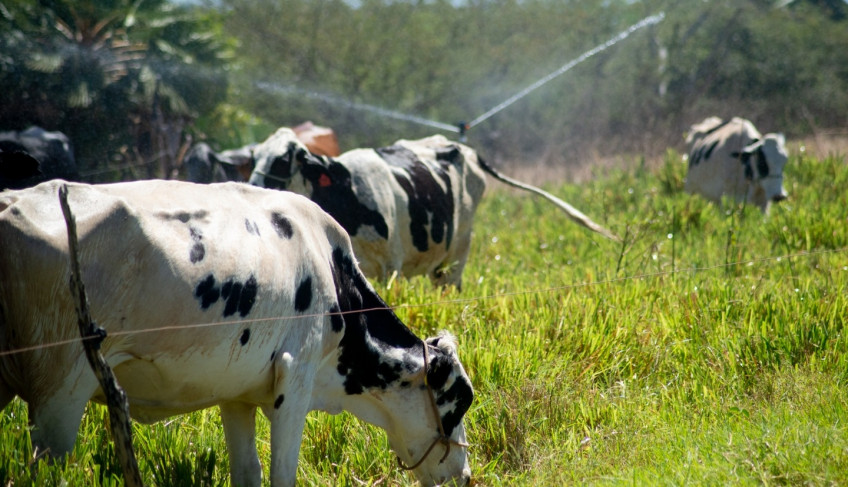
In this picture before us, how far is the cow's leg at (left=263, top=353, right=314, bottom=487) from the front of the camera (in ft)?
12.5

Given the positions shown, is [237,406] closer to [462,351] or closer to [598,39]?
[462,351]

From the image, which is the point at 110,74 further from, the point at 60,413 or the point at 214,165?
the point at 60,413

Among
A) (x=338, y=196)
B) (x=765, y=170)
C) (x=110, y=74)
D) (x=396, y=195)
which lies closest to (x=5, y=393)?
(x=338, y=196)

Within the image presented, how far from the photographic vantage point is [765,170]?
13.5m

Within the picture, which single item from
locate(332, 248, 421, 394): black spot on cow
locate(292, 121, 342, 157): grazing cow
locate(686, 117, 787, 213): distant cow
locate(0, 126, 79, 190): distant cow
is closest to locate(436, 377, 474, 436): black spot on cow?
locate(332, 248, 421, 394): black spot on cow

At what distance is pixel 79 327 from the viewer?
113 inches

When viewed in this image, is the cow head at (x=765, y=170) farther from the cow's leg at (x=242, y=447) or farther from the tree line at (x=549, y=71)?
the tree line at (x=549, y=71)

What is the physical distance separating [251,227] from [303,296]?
0.39 m

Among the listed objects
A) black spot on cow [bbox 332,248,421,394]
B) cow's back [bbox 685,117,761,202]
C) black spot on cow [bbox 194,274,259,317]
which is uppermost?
black spot on cow [bbox 194,274,259,317]

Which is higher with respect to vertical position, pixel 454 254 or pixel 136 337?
pixel 136 337

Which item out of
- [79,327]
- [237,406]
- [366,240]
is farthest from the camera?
[366,240]

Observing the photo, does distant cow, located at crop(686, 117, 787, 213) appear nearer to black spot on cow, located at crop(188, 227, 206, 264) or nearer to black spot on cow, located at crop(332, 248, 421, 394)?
black spot on cow, located at crop(332, 248, 421, 394)

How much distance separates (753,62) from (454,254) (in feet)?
80.1

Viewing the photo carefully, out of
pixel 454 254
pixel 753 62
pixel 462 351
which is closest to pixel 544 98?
pixel 753 62
